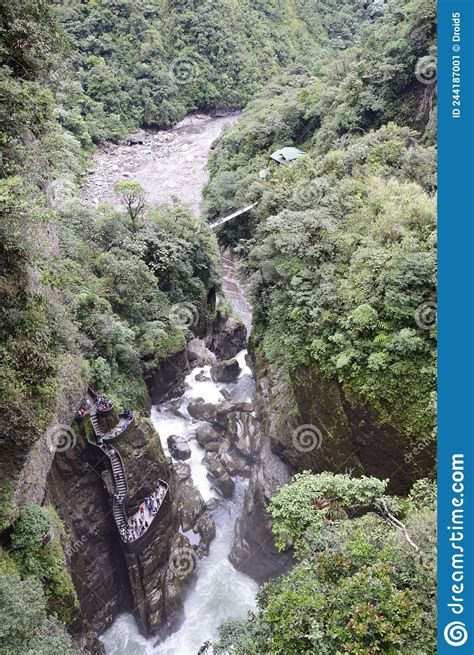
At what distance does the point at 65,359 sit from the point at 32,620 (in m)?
7.03

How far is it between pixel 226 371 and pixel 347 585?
2117 cm

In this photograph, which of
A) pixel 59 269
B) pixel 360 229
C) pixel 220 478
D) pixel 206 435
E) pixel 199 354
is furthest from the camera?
pixel 199 354

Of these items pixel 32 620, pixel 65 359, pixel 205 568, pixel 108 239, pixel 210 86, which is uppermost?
pixel 210 86

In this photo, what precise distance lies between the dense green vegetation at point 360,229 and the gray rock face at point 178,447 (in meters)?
6.80

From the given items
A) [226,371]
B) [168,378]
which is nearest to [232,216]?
[226,371]

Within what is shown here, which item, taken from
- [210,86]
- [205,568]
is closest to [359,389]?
[205,568]

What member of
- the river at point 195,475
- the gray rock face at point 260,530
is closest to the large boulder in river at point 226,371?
the river at point 195,475

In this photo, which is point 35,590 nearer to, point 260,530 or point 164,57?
point 260,530

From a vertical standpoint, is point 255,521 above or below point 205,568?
above

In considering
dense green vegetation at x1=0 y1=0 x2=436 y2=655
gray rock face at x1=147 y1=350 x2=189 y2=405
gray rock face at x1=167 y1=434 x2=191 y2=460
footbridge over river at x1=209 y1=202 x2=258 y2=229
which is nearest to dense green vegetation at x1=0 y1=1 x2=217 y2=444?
dense green vegetation at x1=0 y1=0 x2=436 y2=655

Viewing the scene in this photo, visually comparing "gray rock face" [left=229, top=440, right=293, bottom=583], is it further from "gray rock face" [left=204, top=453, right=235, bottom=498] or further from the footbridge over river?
the footbridge over river

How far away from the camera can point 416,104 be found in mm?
28531

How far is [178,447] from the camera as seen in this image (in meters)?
23.4

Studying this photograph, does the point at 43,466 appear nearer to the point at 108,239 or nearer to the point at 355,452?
the point at 355,452
